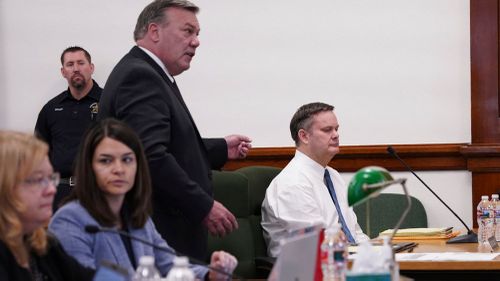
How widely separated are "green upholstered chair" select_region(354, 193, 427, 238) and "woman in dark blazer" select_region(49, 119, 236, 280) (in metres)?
2.75

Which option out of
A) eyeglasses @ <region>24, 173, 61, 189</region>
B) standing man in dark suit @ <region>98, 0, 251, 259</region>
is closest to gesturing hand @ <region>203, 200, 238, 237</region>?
standing man in dark suit @ <region>98, 0, 251, 259</region>

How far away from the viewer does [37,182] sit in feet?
7.63

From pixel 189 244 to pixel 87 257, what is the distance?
3.18 feet

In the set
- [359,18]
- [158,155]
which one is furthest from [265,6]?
[158,155]

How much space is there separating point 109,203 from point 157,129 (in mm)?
720

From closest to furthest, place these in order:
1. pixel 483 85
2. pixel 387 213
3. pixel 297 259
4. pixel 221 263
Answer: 1. pixel 297 259
2. pixel 221 263
3. pixel 387 213
4. pixel 483 85

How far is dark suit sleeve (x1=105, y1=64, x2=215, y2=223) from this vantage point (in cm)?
341

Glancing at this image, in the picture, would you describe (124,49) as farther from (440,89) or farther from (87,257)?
(87,257)

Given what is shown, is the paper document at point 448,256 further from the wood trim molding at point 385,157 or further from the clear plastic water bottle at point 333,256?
the wood trim molding at point 385,157

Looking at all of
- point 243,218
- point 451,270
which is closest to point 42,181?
point 451,270

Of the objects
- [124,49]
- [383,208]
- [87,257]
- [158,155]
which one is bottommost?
[383,208]

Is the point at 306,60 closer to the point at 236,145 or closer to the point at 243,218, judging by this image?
the point at 243,218

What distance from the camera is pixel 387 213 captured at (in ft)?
18.5

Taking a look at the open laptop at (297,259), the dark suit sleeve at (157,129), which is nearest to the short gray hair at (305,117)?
the dark suit sleeve at (157,129)
